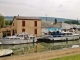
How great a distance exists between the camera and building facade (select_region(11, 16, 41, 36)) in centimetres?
3756

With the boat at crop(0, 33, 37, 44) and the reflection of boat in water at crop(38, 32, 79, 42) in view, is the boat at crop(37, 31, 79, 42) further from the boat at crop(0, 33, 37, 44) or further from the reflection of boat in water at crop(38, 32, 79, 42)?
the boat at crop(0, 33, 37, 44)

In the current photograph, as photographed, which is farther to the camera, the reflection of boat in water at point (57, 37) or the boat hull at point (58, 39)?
the reflection of boat in water at point (57, 37)

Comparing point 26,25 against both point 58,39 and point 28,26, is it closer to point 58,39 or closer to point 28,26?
point 28,26

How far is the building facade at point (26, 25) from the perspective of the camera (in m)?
37.6

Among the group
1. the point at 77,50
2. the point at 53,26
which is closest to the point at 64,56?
the point at 77,50

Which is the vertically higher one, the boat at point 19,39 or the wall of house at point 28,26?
the wall of house at point 28,26

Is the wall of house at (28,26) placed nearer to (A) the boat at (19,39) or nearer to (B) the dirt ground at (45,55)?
(A) the boat at (19,39)

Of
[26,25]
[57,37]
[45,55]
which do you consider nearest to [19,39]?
[26,25]

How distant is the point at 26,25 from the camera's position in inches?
1508

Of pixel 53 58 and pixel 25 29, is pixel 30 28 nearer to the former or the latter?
pixel 25 29

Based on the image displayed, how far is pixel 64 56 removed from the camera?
637 inches

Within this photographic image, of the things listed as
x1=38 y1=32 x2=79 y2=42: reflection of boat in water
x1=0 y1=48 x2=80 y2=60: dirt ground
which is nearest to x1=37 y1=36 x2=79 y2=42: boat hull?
x1=38 y1=32 x2=79 y2=42: reflection of boat in water

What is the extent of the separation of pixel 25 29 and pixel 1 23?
6.34 metres

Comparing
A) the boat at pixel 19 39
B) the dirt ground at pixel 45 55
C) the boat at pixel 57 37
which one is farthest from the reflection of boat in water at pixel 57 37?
the dirt ground at pixel 45 55
